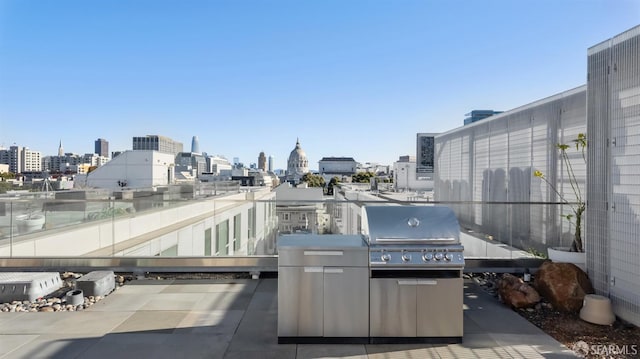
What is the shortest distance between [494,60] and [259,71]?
25.4 feet

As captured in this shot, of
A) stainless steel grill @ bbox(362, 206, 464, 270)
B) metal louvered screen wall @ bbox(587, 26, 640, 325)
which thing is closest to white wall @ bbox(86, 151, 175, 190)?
stainless steel grill @ bbox(362, 206, 464, 270)

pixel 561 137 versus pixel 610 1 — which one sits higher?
pixel 610 1

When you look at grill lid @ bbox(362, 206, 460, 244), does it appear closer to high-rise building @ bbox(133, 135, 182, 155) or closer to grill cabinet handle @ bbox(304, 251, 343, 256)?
grill cabinet handle @ bbox(304, 251, 343, 256)

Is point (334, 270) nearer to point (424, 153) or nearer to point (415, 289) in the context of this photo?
point (415, 289)

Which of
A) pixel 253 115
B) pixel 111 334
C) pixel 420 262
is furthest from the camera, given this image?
pixel 253 115

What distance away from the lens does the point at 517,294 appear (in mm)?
4344

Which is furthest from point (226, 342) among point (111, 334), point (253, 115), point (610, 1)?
point (253, 115)

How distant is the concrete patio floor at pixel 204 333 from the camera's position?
3191 mm

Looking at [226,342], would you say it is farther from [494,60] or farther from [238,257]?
[494,60]

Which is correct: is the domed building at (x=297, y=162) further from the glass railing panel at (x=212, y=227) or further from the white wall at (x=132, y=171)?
the glass railing panel at (x=212, y=227)

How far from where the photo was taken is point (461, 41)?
8680mm

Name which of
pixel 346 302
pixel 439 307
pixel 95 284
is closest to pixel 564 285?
pixel 439 307

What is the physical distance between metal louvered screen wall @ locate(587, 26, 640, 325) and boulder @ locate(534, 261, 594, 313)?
209 millimetres

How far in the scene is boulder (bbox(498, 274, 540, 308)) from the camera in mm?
4281
